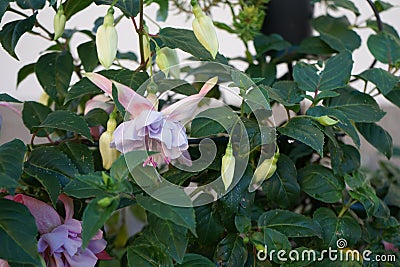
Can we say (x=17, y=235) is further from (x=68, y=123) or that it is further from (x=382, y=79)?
(x=382, y=79)

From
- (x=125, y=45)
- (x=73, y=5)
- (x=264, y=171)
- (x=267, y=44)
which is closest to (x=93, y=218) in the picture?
(x=264, y=171)

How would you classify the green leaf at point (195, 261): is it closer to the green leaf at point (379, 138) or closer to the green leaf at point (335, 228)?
the green leaf at point (335, 228)

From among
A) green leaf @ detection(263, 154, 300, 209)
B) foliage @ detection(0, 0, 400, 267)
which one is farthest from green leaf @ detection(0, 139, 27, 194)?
green leaf @ detection(263, 154, 300, 209)

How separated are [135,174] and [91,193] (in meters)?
0.04

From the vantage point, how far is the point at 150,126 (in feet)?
1.21

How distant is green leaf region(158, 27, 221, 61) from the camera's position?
1.46 ft

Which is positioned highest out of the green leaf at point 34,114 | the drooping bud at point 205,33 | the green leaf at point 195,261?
the drooping bud at point 205,33

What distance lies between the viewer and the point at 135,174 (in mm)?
382

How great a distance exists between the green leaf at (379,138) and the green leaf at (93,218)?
329 mm

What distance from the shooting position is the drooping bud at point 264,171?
44cm

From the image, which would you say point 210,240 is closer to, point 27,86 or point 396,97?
point 396,97

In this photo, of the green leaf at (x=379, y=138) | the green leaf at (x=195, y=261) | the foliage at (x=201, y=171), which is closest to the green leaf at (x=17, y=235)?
the foliage at (x=201, y=171)

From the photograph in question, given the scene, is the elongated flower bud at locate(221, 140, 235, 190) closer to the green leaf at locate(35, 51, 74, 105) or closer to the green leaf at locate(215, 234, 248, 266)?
the green leaf at locate(215, 234, 248, 266)

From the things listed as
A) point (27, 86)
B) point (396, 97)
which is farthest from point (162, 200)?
point (27, 86)
